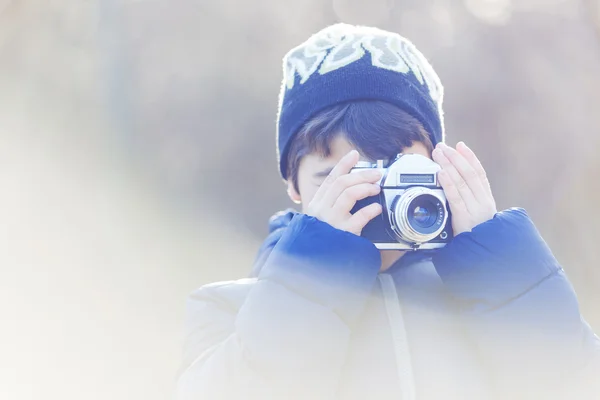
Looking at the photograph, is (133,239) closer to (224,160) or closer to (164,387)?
(224,160)

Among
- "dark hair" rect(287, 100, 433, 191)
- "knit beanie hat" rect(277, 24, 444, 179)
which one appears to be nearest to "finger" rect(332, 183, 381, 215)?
"dark hair" rect(287, 100, 433, 191)

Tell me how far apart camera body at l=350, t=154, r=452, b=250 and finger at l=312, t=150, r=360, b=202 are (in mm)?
13

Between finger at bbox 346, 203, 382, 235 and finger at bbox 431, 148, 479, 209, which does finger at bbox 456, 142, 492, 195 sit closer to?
finger at bbox 431, 148, 479, 209

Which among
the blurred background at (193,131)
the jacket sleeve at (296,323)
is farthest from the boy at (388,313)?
the blurred background at (193,131)

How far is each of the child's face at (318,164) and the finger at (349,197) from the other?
0.32ft

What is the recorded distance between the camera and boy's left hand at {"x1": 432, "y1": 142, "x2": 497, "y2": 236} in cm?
98

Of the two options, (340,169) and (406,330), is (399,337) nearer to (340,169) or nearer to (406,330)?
(406,330)

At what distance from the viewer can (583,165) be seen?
8.45 feet

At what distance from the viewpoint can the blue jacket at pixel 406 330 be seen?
859 millimetres

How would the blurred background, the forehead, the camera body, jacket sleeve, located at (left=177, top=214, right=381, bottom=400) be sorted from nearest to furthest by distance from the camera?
jacket sleeve, located at (left=177, top=214, right=381, bottom=400)
the camera body
the forehead
the blurred background

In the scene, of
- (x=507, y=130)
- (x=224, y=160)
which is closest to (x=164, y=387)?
(x=224, y=160)

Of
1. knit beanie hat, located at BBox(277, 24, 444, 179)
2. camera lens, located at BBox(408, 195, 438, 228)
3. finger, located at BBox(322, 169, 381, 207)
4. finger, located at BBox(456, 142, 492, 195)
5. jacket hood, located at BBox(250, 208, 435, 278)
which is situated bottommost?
jacket hood, located at BBox(250, 208, 435, 278)

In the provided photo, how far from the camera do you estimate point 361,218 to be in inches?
38.3

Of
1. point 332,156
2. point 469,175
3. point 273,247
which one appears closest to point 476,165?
point 469,175
